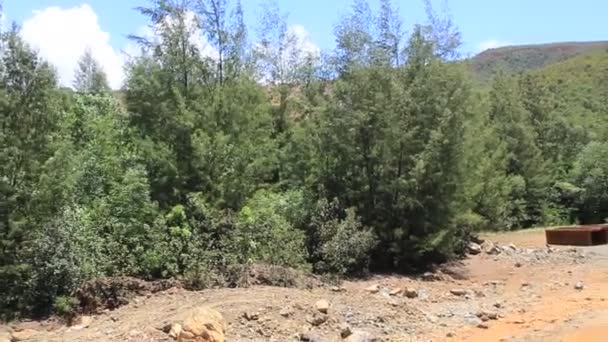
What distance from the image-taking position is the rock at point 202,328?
26.8 ft

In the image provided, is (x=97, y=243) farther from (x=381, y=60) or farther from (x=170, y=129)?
(x=381, y=60)

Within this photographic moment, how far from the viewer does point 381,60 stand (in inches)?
559

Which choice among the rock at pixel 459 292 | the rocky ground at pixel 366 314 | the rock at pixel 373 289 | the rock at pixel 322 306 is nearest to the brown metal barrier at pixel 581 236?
the rocky ground at pixel 366 314

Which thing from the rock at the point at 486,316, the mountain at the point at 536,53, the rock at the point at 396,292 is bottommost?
the rock at the point at 486,316

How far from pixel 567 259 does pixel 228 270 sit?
8487 mm

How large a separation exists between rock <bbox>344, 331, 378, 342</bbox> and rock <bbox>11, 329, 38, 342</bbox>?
4.14 meters

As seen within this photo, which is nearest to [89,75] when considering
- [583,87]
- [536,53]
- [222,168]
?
[222,168]

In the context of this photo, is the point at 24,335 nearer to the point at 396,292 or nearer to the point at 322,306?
the point at 322,306

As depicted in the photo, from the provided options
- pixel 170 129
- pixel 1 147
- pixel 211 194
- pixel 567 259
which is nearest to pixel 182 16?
pixel 170 129

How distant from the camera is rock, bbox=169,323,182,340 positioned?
838 centimetres

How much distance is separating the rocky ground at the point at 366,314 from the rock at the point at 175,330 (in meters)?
0.02

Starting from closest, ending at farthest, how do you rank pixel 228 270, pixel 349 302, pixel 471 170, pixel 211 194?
1. pixel 349 302
2. pixel 228 270
3. pixel 211 194
4. pixel 471 170

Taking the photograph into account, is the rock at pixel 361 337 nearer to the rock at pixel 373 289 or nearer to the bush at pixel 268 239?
the rock at pixel 373 289

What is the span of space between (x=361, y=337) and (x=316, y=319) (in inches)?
27.2
